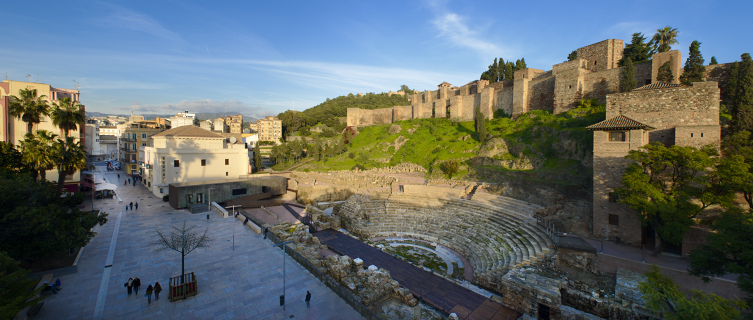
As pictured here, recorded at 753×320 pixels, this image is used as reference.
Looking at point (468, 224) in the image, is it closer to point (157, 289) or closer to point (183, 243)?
point (183, 243)

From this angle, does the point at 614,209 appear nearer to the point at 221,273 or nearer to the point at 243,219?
Answer: the point at 221,273

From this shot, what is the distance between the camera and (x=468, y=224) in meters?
19.7

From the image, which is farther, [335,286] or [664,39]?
[664,39]

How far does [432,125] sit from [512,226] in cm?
3146

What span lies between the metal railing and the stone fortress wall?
28941 millimetres

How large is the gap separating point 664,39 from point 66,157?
176 ft

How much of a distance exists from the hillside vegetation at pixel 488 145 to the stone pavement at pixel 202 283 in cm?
2220

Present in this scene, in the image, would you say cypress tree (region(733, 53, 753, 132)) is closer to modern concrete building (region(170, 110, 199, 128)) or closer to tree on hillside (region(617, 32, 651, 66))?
tree on hillside (region(617, 32, 651, 66))

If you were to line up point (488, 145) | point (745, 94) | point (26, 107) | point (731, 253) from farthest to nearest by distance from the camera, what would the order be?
point (488, 145) < point (26, 107) < point (745, 94) < point (731, 253)

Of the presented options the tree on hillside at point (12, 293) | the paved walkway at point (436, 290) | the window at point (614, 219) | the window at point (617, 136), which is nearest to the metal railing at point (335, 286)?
the paved walkway at point (436, 290)

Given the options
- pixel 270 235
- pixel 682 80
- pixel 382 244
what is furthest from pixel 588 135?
pixel 270 235

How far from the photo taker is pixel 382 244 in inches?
761

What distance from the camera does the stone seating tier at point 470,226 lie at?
15148 millimetres

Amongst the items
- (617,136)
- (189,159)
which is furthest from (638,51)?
(189,159)
